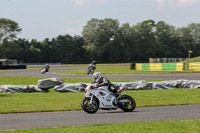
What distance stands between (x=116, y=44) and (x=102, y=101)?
10939cm

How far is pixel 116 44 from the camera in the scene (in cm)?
12094

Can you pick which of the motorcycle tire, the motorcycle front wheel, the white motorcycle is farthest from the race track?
the motorcycle tire

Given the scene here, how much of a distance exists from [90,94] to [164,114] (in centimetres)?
253

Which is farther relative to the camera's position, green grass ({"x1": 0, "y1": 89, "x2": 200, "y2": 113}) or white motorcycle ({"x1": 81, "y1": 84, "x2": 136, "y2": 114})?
green grass ({"x1": 0, "y1": 89, "x2": 200, "y2": 113})

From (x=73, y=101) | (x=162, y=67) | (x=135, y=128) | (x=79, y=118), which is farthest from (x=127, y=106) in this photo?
(x=162, y=67)

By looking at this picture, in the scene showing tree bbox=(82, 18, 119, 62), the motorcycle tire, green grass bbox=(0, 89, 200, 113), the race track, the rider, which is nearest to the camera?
the race track

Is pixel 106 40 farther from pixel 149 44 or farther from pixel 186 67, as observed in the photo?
pixel 186 67

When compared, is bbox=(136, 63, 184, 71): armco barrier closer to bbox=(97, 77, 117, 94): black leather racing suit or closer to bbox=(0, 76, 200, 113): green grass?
bbox=(0, 76, 200, 113): green grass

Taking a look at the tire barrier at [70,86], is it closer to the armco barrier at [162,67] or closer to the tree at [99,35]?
the armco barrier at [162,67]

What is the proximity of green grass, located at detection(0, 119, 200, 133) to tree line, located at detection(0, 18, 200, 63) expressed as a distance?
105 m

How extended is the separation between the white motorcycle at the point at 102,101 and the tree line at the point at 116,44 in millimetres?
→ 101676

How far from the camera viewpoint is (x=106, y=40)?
393 ft

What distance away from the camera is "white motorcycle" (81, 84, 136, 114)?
1181cm

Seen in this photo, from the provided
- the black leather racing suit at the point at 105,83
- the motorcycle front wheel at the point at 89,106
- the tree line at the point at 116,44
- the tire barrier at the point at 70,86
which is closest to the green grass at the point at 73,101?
the tire barrier at the point at 70,86
